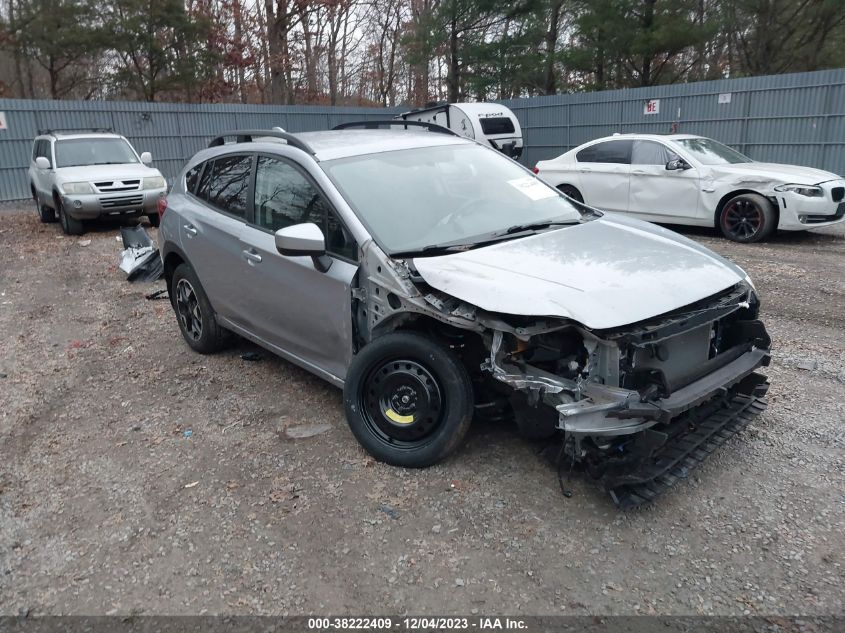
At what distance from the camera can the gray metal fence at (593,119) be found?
1401cm

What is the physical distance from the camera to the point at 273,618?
2.61m

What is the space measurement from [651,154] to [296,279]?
321 inches

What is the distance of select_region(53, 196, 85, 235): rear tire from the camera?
460 inches

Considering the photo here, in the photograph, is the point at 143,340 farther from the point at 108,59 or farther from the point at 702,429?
the point at 108,59

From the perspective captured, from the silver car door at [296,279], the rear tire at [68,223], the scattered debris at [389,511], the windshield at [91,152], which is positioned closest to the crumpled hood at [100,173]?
the windshield at [91,152]

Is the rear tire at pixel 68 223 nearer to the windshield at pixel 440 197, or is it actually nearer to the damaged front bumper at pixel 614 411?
the windshield at pixel 440 197

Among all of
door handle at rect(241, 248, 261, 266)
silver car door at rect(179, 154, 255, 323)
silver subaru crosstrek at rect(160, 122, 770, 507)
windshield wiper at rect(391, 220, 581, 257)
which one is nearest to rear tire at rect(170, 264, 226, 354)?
silver car door at rect(179, 154, 255, 323)

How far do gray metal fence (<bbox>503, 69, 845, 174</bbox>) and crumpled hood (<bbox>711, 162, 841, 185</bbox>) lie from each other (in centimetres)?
540

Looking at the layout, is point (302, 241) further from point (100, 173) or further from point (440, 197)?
point (100, 173)

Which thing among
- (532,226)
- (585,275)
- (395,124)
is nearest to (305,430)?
(532,226)

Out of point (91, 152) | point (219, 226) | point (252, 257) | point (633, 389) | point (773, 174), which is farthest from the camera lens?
point (91, 152)

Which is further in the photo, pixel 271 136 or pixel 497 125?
pixel 497 125

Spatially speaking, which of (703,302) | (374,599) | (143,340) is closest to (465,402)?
(374,599)

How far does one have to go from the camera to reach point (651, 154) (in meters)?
10.4
